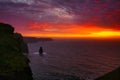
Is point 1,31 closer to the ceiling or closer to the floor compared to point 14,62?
closer to the ceiling

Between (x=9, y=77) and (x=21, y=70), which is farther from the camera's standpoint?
(x=21, y=70)

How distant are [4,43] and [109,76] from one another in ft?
181

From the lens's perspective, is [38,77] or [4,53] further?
[38,77]

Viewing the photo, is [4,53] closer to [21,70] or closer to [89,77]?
[21,70]

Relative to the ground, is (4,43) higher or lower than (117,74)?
higher

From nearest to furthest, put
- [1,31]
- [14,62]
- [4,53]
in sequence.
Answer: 1. [14,62]
2. [4,53]
3. [1,31]

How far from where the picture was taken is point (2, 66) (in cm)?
7038

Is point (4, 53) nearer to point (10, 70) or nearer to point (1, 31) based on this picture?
point (10, 70)

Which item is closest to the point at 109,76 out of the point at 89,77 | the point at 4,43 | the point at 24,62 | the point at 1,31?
the point at 24,62

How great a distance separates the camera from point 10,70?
6819cm

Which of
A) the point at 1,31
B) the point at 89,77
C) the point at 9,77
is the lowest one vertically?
the point at 89,77

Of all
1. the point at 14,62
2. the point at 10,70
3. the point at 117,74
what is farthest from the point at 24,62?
the point at 117,74

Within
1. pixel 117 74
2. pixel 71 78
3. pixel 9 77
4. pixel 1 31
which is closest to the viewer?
pixel 117 74

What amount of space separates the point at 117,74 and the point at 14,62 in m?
39.3
